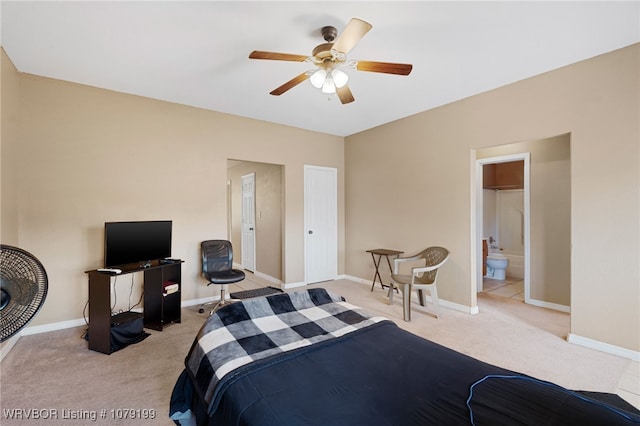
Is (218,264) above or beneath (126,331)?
above

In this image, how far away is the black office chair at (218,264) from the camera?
3846 mm

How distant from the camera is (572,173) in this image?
116 inches

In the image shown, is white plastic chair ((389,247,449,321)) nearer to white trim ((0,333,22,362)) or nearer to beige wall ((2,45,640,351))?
beige wall ((2,45,640,351))

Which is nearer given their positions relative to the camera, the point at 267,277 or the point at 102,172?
the point at 102,172

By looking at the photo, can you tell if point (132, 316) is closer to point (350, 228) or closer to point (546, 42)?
point (350, 228)

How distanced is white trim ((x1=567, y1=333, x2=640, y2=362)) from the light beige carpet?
0.25ft

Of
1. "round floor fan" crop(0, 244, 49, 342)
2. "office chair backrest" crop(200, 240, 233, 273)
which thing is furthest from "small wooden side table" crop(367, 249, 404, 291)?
"round floor fan" crop(0, 244, 49, 342)

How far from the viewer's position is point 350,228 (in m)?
5.66

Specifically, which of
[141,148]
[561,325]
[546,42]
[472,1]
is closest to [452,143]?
[546,42]

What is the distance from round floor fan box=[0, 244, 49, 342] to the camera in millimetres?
1126

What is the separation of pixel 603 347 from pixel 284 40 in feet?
13.4

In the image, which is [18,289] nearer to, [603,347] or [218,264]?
[218,264]

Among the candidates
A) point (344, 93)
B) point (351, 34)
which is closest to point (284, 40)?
point (344, 93)

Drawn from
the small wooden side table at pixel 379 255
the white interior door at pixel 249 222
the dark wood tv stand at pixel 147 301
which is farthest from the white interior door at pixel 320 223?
the dark wood tv stand at pixel 147 301
